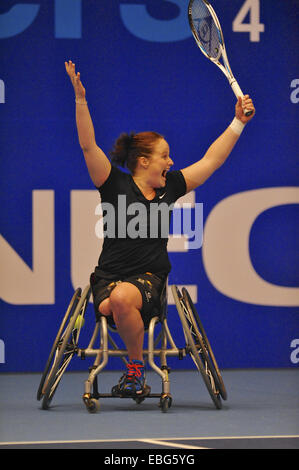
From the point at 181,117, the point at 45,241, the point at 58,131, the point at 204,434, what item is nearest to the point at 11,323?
the point at 45,241

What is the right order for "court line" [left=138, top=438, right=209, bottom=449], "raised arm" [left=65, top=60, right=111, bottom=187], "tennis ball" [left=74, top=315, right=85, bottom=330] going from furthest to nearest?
"tennis ball" [left=74, top=315, right=85, bottom=330], "raised arm" [left=65, top=60, right=111, bottom=187], "court line" [left=138, top=438, right=209, bottom=449]

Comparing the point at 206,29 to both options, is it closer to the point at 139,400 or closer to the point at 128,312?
the point at 128,312

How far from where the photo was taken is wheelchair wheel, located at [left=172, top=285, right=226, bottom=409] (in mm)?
3934

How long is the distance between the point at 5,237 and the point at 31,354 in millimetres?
756

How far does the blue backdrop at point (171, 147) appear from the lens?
5.39 metres

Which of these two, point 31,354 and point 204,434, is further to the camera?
point 31,354

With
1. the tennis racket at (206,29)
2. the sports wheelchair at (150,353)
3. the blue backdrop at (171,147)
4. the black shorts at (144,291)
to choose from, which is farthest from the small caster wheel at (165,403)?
the tennis racket at (206,29)

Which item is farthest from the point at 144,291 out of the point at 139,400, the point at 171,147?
the point at 171,147

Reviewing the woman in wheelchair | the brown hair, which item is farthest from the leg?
the brown hair

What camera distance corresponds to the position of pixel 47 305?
5418mm

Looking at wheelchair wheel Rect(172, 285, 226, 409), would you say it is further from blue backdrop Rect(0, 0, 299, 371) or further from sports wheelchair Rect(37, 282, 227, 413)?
blue backdrop Rect(0, 0, 299, 371)

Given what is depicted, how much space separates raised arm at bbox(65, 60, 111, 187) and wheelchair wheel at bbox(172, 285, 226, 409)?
658 mm

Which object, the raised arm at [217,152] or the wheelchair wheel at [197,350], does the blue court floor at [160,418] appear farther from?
the raised arm at [217,152]
